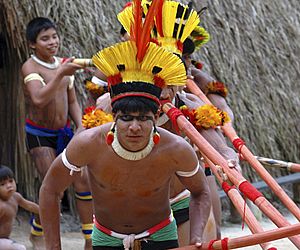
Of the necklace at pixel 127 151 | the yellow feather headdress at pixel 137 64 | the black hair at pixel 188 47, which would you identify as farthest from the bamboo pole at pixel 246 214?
the black hair at pixel 188 47

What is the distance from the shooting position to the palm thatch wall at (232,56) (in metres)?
8.12

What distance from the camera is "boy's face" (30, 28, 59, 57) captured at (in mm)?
7230

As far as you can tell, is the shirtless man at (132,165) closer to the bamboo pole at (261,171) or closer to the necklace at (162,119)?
the necklace at (162,119)

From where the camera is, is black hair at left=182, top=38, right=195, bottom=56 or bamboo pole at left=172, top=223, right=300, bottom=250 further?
black hair at left=182, top=38, right=195, bottom=56

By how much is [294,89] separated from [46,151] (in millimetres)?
3865

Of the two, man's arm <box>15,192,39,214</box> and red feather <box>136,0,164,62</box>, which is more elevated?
red feather <box>136,0,164,62</box>

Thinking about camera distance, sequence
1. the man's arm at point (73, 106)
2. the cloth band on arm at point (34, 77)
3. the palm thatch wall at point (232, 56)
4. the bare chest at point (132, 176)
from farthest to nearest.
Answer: the palm thatch wall at point (232, 56), the man's arm at point (73, 106), the cloth band on arm at point (34, 77), the bare chest at point (132, 176)

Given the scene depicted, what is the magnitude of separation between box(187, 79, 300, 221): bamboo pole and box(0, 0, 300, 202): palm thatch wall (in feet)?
5.72

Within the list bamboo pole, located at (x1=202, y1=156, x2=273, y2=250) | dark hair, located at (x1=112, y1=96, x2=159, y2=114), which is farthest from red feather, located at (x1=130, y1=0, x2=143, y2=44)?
bamboo pole, located at (x1=202, y1=156, x2=273, y2=250)

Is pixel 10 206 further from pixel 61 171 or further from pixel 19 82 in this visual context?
pixel 61 171

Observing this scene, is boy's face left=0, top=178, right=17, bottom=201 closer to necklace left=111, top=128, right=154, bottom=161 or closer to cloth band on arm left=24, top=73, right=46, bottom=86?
cloth band on arm left=24, top=73, right=46, bottom=86

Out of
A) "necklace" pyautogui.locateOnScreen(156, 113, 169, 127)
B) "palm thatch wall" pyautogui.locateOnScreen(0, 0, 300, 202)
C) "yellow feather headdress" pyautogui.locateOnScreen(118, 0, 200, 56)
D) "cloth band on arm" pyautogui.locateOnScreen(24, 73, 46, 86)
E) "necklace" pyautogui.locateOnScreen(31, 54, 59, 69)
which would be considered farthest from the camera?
"palm thatch wall" pyautogui.locateOnScreen(0, 0, 300, 202)

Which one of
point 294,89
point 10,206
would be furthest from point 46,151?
point 294,89

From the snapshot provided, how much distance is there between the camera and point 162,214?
183 inches
